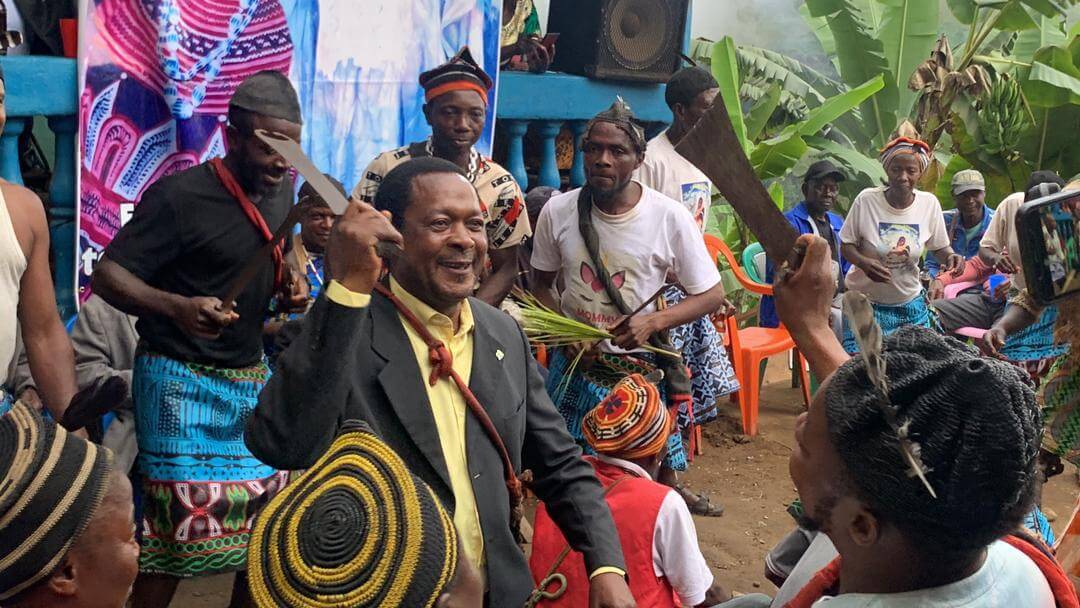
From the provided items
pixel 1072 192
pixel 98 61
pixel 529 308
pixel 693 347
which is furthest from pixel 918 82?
pixel 1072 192

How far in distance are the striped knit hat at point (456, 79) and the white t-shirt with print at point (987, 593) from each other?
12.2 feet

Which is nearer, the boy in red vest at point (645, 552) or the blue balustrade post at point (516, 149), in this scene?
the boy in red vest at point (645, 552)

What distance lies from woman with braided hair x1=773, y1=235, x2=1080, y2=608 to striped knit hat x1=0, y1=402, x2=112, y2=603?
1.16 m

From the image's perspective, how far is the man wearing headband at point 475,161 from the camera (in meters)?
4.98

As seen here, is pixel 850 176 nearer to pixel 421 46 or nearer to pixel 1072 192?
pixel 421 46

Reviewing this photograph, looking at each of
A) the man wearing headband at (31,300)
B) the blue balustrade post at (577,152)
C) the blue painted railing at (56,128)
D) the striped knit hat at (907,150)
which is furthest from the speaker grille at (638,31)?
the man wearing headband at (31,300)

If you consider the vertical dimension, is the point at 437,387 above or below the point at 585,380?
→ above

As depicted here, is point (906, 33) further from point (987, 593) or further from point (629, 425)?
point (987, 593)

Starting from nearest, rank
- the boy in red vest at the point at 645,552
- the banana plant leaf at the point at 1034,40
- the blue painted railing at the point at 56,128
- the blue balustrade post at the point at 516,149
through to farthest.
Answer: the boy in red vest at the point at 645,552, the blue painted railing at the point at 56,128, the blue balustrade post at the point at 516,149, the banana plant leaf at the point at 1034,40

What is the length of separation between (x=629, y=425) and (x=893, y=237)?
466 centimetres

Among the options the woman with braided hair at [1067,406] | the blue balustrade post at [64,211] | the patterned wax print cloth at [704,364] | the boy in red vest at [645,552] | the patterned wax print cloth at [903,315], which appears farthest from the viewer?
the patterned wax print cloth at [903,315]

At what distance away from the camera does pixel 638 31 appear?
845 centimetres

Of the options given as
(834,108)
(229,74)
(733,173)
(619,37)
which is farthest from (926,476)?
(834,108)

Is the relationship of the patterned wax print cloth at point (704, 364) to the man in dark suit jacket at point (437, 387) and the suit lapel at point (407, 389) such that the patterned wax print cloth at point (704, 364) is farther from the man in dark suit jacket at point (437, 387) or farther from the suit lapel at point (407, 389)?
the suit lapel at point (407, 389)
